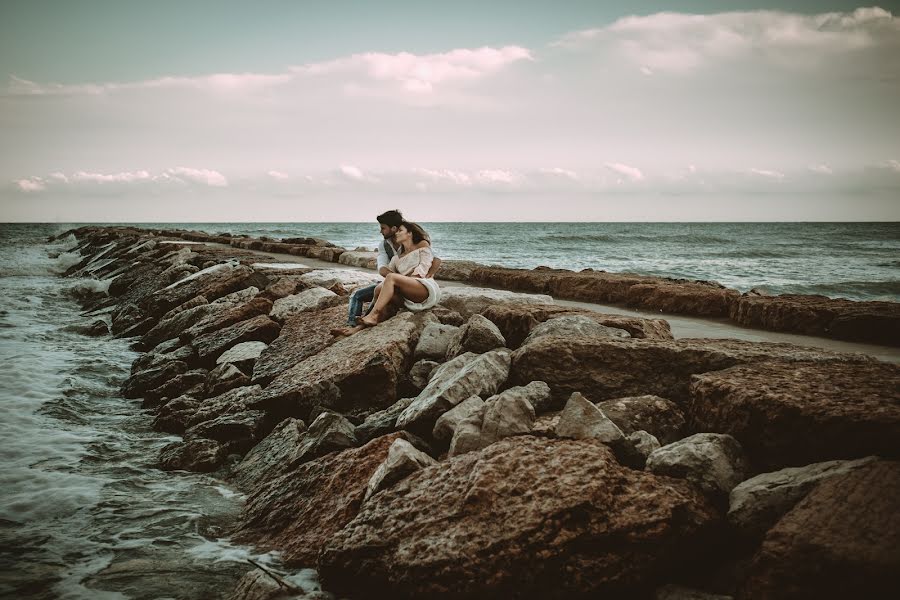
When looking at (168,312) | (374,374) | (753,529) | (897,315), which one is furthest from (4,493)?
(897,315)

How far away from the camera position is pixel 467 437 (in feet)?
8.23

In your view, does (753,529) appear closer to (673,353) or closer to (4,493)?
(673,353)

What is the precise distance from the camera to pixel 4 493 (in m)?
3.20

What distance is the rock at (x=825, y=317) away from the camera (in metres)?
3.69

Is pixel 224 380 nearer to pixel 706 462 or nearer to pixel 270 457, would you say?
pixel 270 457

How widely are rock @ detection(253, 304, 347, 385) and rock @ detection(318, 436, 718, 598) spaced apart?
104 inches

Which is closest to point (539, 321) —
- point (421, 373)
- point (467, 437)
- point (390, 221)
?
point (421, 373)

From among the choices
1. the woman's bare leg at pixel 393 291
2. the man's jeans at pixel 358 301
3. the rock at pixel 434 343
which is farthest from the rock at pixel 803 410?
the man's jeans at pixel 358 301

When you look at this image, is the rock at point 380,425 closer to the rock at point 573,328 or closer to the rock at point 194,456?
the rock at point 573,328

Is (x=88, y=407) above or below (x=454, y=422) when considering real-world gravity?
below

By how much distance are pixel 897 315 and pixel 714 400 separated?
7.27 ft

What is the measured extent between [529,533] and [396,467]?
29.6 inches

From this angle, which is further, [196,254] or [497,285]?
[196,254]

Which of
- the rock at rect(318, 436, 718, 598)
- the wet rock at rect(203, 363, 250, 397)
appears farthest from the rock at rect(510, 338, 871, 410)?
the wet rock at rect(203, 363, 250, 397)
